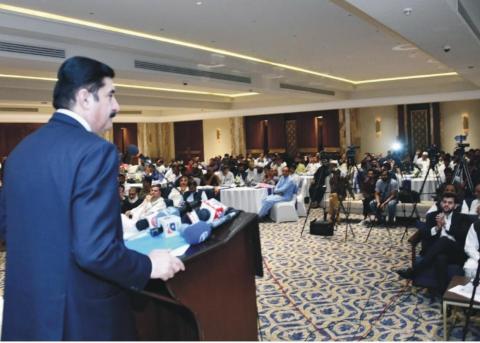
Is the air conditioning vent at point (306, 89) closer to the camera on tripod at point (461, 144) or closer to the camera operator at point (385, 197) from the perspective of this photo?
the camera operator at point (385, 197)

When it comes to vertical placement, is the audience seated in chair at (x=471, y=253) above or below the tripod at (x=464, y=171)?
below

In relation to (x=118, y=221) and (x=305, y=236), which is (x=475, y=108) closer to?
(x=305, y=236)

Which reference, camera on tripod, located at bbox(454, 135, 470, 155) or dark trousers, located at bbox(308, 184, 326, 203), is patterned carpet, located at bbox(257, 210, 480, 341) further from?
dark trousers, located at bbox(308, 184, 326, 203)

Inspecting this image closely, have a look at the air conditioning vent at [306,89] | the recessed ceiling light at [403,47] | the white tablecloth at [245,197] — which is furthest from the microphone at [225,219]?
the air conditioning vent at [306,89]

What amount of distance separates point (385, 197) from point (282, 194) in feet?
7.42

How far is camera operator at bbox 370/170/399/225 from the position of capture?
9055mm

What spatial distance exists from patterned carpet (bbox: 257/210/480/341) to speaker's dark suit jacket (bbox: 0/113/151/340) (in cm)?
289

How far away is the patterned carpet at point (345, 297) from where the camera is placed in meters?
4.11

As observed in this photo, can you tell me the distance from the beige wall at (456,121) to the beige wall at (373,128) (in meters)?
1.86

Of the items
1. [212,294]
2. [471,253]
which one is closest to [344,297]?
[471,253]

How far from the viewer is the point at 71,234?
4.19 feet

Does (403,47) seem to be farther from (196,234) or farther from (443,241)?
(196,234)

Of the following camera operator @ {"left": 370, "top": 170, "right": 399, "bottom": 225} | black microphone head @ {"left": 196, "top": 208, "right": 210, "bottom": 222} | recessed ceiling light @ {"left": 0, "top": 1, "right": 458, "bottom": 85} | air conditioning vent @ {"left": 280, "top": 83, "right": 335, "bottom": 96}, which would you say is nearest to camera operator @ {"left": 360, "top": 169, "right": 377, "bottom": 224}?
camera operator @ {"left": 370, "top": 170, "right": 399, "bottom": 225}

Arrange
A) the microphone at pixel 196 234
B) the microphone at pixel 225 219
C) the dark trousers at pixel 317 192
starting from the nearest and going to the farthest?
the microphone at pixel 196 234 < the microphone at pixel 225 219 < the dark trousers at pixel 317 192
